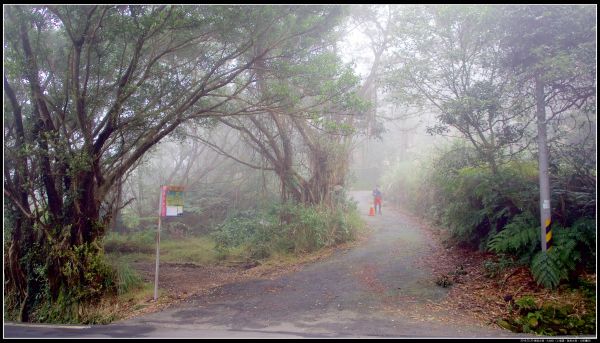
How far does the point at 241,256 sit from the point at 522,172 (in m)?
9.61

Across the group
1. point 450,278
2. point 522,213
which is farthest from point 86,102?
point 522,213

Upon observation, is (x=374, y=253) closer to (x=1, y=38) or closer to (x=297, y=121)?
(x=297, y=121)

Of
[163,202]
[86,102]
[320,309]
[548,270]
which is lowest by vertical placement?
[320,309]

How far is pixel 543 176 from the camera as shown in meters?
9.21

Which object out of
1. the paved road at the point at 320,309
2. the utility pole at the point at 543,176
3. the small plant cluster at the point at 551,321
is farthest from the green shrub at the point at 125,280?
the utility pole at the point at 543,176

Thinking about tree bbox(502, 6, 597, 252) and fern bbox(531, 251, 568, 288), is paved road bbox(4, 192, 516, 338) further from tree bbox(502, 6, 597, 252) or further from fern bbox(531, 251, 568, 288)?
tree bbox(502, 6, 597, 252)

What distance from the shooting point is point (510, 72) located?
1027cm

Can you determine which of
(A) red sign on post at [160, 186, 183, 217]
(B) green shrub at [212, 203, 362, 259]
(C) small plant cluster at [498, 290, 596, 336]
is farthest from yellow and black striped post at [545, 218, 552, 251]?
(A) red sign on post at [160, 186, 183, 217]

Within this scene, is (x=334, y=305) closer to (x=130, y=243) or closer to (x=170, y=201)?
(x=170, y=201)

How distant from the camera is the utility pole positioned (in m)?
9.02

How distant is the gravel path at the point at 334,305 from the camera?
761cm

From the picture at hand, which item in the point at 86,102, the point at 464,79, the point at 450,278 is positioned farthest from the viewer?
the point at 464,79

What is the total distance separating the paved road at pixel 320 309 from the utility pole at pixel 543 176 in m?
2.41

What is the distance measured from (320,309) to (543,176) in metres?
5.28
